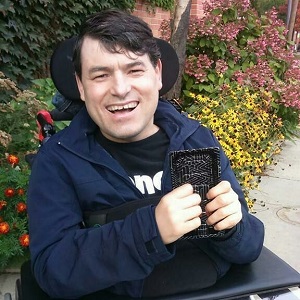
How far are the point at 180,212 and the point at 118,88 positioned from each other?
476mm

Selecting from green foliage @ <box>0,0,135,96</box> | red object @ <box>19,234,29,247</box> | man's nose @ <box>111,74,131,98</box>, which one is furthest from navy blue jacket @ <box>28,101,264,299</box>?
green foliage @ <box>0,0,135,96</box>

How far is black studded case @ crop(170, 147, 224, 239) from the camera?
1.20 meters

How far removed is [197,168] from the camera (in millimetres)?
1203

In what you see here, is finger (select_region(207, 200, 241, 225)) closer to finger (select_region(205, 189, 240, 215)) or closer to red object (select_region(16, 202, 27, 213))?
finger (select_region(205, 189, 240, 215))

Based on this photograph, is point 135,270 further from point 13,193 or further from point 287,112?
point 287,112

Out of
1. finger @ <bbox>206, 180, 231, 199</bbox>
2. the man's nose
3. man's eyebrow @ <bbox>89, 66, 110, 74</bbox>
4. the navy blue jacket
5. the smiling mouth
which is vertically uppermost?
man's eyebrow @ <bbox>89, 66, 110, 74</bbox>

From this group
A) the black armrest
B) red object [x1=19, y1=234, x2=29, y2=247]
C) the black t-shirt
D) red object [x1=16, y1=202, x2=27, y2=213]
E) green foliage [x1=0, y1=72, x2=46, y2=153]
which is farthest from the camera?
green foliage [x1=0, y1=72, x2=46, y2=153]

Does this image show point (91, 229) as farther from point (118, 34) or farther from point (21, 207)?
point (21, 207)

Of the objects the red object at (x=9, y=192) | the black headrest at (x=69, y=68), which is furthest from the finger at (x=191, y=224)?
the red object at (x=9, y=192)

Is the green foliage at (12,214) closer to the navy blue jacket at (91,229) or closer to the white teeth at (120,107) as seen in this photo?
the navy blue jacket at (91,229)

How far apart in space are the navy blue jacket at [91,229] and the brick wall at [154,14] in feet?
17.4

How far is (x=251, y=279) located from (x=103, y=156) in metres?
0.64

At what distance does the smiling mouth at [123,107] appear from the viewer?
1443 millimetres

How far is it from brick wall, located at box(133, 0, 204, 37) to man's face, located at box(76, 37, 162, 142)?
17.3 ft
